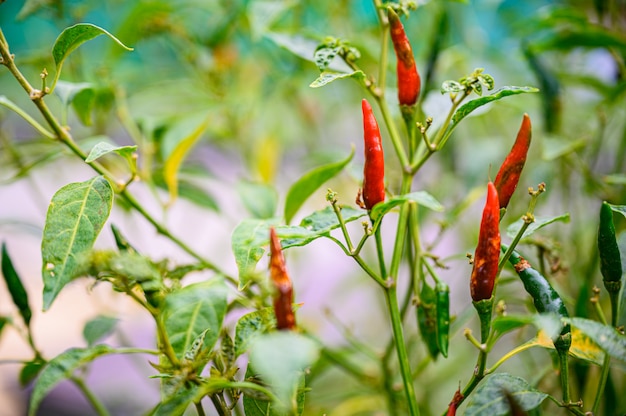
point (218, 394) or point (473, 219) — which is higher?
point (218, 394)

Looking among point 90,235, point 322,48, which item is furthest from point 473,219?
point 90,235

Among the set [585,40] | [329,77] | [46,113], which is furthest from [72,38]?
[585,40]

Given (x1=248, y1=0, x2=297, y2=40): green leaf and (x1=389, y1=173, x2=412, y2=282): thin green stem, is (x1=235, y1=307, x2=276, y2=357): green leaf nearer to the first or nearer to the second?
(x1=389, y1=173, x2=412, y2=282): thin green stem

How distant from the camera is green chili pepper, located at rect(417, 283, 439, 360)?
19.7 inches

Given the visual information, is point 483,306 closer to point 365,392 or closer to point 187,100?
point 365,392

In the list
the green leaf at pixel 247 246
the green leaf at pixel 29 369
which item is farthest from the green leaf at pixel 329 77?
the green leaf at pixel 29 369

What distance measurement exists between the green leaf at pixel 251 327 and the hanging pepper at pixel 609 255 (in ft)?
0.77

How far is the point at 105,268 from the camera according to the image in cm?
33

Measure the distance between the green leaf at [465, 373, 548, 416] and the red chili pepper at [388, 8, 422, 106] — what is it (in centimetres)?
22

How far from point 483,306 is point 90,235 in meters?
0.27

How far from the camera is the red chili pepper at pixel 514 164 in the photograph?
0.40 meters

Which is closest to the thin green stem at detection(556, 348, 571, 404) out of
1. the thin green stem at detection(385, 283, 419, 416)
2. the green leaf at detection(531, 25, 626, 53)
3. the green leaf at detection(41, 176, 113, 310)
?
the thin green stem at detection(385, 283, 419, 416)

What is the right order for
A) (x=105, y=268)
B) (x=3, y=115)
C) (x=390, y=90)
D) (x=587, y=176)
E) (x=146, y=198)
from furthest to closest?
(x=146, y=198) < (x=3, y=115) < (x=587, y=176) < (x=390, y=90) < (x=105, y=268)

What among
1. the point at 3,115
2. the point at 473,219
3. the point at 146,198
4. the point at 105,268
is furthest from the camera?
the point at 146,198
